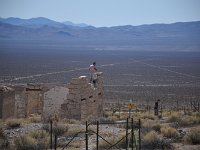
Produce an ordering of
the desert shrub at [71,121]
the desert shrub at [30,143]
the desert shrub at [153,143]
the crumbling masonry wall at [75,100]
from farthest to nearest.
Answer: the crumbling masonry wall at [75,100] → the desert shrub at [71,121] → the desert shrub at [153,143] → the desert shrub at [30,143]

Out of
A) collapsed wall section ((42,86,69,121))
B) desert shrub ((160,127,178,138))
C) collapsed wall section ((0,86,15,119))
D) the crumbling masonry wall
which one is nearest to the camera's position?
desert shrub ((160,127,178,138))

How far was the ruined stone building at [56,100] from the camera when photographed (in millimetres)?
19531

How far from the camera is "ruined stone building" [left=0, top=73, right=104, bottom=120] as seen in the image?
1953 cm

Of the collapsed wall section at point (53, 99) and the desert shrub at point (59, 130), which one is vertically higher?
the collapsed wall section at point (53, 99)

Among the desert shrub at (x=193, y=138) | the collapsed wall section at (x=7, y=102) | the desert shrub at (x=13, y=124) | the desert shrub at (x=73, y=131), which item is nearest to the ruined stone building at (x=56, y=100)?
the collapsed wall section at (x=7, y=102)

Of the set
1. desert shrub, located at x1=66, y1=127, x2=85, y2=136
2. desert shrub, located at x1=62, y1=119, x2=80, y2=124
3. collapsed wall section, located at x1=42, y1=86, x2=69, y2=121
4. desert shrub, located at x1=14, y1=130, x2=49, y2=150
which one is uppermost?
collapsed wall section, located at x1=42, y1=86, x2=69, y2=121

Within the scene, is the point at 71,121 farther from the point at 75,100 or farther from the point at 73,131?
the point at 73,131

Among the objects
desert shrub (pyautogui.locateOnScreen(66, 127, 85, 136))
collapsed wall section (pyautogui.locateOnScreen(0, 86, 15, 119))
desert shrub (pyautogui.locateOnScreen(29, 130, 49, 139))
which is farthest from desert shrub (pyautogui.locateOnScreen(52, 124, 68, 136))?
collapsed wall section (pyautogui.locateOnScreen(0, 86, 15, 119))

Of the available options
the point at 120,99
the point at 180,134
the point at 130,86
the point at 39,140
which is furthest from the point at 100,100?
the point at 130,86

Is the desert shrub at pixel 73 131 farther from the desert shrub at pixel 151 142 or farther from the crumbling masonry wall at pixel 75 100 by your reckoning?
the crumbling masonry wall at pixel 75 100

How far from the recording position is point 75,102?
19516 mm

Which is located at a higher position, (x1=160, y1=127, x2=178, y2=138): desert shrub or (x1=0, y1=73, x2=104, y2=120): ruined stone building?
(x1=0, y1=73, x2=104, y2=120): ruined stone building

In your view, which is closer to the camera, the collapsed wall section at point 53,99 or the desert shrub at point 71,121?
the desert shrub at point 71,121

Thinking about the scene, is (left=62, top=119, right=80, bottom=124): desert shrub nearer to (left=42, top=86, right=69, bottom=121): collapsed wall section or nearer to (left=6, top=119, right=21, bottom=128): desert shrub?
(left=42, top=86, right=69, bottom=121): collapsed wall section
